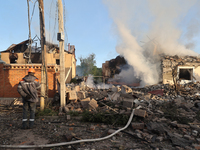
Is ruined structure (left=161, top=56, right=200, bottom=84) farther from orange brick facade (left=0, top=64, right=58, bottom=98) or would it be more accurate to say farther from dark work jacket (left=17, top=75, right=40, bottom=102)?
dark work jacket (left=17, top=75, right=40, bottom=102)

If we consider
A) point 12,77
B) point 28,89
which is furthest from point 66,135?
point 12,77

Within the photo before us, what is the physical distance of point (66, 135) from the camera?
152 inches

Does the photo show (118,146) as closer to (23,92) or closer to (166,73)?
(23,92)

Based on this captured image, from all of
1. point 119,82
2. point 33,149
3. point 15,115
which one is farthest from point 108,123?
point 119,82

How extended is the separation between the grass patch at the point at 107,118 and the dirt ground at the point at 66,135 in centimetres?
20

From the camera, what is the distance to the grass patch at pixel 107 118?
16.7 feet

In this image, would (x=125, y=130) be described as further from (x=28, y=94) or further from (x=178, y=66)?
(x=178, y=66)

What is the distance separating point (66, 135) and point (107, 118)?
190cm

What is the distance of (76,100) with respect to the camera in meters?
7.61

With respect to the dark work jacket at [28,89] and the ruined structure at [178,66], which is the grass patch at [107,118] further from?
the ruined structure at [178,66]

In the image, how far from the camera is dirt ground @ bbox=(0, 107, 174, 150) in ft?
11.7

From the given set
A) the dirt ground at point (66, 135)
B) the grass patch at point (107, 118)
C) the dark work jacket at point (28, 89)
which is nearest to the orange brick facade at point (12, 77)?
the dirt ground at point (66, 135)

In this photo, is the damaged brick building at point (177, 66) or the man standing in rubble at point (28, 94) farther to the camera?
the damaged brick building at point (177, 66)

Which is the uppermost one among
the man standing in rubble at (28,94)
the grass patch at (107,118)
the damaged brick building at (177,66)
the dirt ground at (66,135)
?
the damaged brick building at (177,66)
